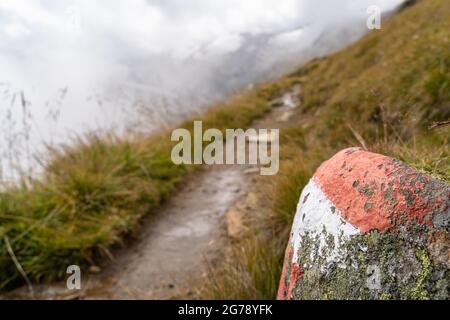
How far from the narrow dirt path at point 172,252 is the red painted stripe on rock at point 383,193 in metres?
1.62

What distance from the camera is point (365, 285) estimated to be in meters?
1.20

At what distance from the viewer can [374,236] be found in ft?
3.98

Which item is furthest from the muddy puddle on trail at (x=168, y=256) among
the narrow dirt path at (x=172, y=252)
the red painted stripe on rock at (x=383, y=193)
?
the red painted stripe on rock at (x=383, y=193)

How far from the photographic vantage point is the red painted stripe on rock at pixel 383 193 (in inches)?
45.4

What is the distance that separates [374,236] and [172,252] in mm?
3344

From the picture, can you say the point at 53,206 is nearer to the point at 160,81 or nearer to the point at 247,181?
the point at 247,181

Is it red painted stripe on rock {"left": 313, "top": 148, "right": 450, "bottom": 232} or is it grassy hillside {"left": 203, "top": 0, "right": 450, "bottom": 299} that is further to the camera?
grassy hillside {"left": 203, "top": 0, "right": 450, "bottom": 299}

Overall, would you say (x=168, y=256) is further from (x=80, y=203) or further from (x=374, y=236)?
(x=374, y=236)

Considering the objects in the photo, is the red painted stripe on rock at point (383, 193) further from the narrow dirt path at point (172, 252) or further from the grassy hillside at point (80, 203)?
the grassy hillside at point (80, 203)

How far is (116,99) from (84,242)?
4156 mm

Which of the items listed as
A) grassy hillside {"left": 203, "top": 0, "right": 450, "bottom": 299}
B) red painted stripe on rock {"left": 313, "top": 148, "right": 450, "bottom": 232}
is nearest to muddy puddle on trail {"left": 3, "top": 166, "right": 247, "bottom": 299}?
grassy hillside {"left": 203, "top": 0, "right": 450, "bottom": 299}

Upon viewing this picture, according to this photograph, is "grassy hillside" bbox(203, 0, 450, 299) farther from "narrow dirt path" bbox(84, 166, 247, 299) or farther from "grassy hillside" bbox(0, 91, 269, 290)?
Result: "grassy hillside" bbox(0, 91, 269, 290)

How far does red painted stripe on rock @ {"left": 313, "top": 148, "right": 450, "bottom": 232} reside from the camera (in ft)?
3.78

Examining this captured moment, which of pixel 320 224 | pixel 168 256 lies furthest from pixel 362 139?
pixel 168 256
